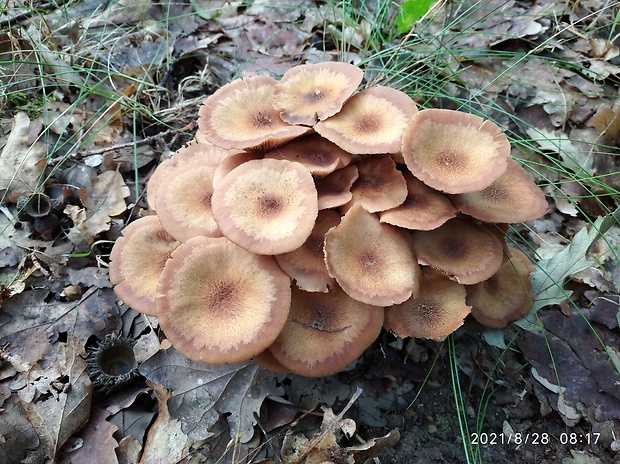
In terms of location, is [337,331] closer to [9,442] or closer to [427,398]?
[427,398]

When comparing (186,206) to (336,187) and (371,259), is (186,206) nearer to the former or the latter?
(336,187)

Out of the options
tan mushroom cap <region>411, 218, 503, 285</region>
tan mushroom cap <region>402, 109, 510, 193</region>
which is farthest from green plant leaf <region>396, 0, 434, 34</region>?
tan mushroom cap <region>411, 218, 503, 285</region>

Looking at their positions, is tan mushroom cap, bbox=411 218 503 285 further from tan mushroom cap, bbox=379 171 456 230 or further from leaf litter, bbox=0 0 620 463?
leaf litter, bbox=0 0 620 463

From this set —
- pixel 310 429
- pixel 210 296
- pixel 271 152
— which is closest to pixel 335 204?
pixel 271 152

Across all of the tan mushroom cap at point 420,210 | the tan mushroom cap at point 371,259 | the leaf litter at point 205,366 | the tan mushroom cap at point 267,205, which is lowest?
the leaf litter at point 205,366

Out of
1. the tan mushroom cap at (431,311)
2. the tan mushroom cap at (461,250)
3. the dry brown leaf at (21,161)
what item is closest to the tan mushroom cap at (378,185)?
the tan mushroom cap at (461,250)

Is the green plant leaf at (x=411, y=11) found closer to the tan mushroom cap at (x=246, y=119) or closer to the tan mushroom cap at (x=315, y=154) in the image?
the tan mushroom cap at (x=246, y=119)
